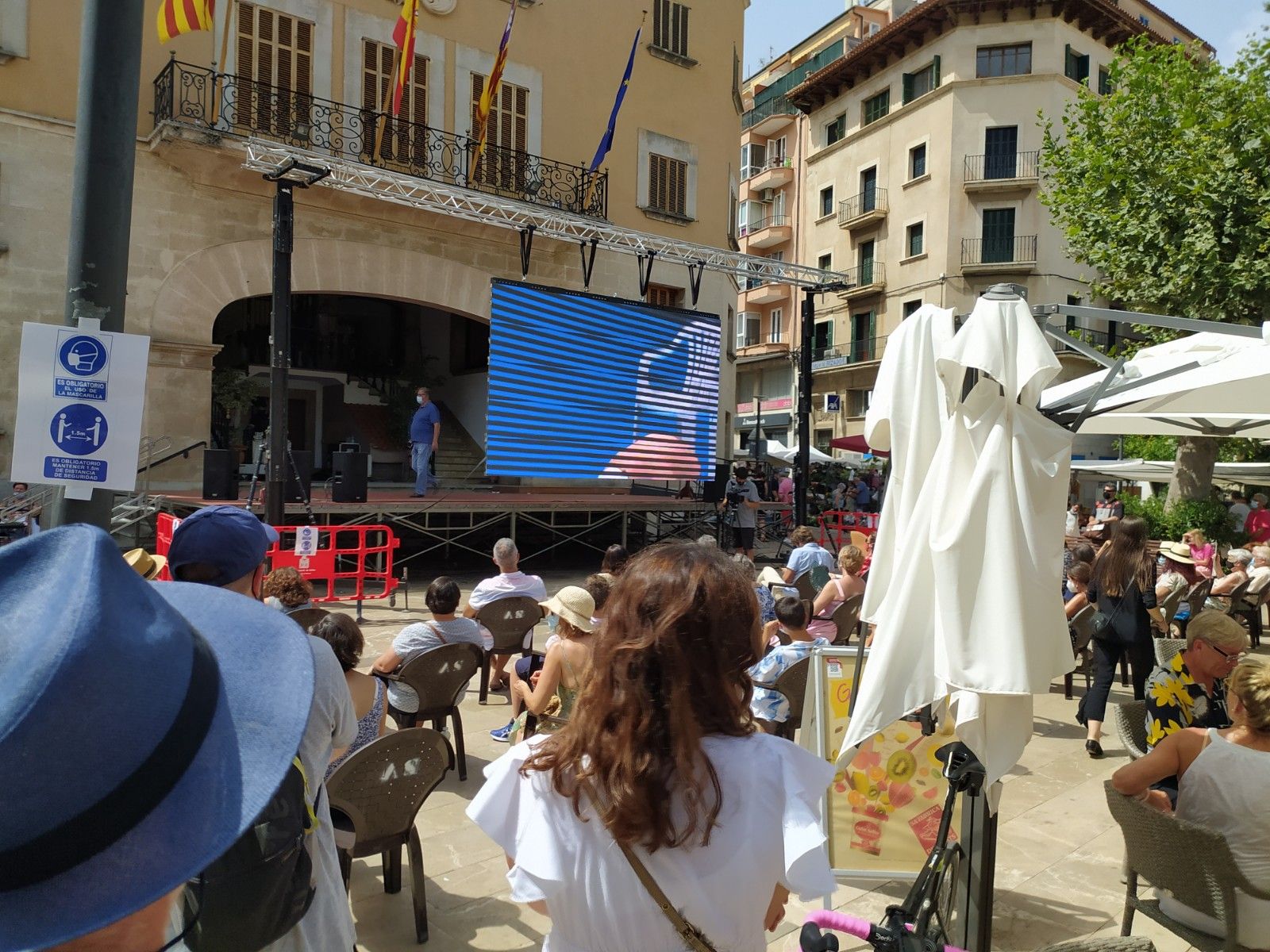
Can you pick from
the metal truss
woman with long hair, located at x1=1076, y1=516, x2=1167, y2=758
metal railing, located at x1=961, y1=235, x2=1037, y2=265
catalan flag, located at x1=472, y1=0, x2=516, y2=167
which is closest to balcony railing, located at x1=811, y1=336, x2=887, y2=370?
metal railing, located at x1=961, y1=235, x2=1037, y2=265

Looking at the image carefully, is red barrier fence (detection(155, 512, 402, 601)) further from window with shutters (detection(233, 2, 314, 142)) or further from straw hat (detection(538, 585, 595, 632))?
window with shutters (detection(233, 2, 314, 142))

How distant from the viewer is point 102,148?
2.70 metres

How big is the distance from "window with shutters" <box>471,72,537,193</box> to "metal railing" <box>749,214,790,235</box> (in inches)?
978

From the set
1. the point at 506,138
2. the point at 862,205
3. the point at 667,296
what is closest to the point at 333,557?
the point at 506,138

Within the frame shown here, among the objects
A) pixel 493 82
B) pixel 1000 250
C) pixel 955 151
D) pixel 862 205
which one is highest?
pixel 955 151

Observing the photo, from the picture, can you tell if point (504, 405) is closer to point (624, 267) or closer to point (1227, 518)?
point (624, 267)

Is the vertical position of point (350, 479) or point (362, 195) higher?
point (362, 195)

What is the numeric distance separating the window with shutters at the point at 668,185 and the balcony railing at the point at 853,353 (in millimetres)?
16532

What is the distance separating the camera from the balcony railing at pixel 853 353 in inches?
1388

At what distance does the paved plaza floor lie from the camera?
3.68 meters

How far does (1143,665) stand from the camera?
21.1ft

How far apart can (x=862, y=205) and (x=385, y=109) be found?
82.0 ft

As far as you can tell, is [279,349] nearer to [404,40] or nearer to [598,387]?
[404,40]

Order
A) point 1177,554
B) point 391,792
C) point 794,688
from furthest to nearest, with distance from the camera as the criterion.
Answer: point 1177,554 < point 794,688 < point 391,792
